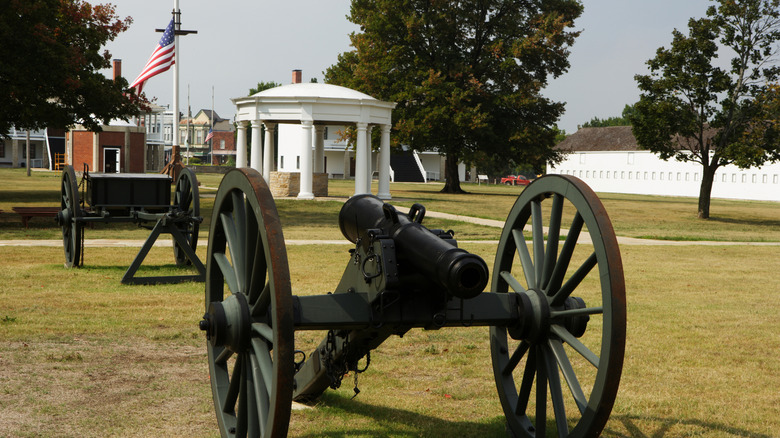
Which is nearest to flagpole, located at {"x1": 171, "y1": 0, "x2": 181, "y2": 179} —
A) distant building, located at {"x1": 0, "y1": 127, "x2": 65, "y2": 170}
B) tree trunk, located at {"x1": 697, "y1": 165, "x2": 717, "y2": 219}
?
tree trunk, located at {"x1": 697, "y1": 165, "x2": 717, "y2": 219}

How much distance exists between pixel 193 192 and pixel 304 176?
23.1m

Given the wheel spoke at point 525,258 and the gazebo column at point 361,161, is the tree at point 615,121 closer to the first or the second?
the gazebo column at point 361,161

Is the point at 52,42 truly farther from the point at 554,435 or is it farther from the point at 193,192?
the point at 554,435

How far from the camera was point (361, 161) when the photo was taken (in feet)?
113

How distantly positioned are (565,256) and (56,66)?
2000 centimetres

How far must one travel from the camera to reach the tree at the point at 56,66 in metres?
20.4

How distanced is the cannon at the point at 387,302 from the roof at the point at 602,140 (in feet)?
231

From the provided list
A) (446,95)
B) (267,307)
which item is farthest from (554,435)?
(446,95)

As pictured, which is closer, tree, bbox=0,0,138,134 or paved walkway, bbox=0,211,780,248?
paved walkway, bbox=0,211,780,248

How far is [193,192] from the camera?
10758mm

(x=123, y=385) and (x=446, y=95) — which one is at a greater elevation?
(x=446, y=95)

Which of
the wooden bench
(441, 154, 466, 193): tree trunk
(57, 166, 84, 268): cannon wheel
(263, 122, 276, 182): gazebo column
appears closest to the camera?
(57, 166, 84, 268): cannon wheel

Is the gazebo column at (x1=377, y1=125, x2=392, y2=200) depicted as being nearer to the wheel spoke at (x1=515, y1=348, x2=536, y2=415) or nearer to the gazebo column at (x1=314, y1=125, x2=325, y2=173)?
the gazebo column at (x1=314, y1=125, x2=325, y2=173)

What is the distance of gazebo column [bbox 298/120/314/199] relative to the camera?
110 feet
